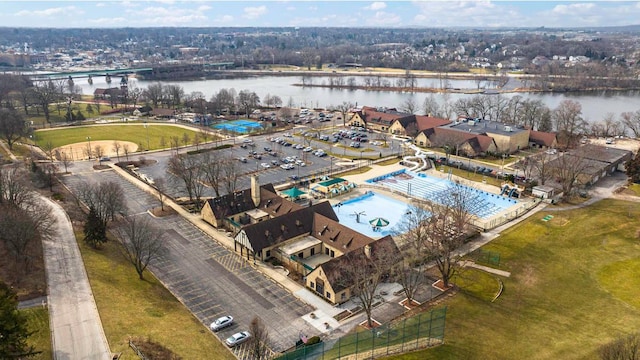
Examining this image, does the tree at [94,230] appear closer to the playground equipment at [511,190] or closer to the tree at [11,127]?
the playground equipment at [511,190]

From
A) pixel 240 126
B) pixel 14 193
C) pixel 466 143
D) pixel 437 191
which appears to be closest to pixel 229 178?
pixel 14 193

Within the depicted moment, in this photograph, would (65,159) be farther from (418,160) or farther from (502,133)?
(502,133)

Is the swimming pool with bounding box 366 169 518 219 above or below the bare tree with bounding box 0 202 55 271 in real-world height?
below

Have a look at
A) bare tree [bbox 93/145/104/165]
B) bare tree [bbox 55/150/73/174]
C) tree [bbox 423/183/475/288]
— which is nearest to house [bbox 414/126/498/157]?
tree [bbox 423/183/475/288]

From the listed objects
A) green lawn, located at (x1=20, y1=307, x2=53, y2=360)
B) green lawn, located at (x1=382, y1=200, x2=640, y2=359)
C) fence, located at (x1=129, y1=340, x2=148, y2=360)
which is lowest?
green lawn, located at (x1=382, y1=200, x2=640, y2=359)

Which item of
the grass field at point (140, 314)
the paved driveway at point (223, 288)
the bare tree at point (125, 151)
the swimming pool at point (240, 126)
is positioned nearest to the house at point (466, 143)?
the swimming pool at point (240, 126)

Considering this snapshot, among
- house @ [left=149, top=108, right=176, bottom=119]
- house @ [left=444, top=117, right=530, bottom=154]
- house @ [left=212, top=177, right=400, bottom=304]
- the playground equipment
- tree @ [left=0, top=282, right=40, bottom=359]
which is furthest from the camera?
house @ [left=149, top=108, right=176, bottom=119]

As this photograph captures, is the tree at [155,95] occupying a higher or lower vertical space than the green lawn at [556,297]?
higher

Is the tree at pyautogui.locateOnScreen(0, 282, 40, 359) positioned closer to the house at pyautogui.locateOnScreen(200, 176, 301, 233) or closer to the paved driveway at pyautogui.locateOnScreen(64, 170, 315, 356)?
the paved driveway at pyautogui.locateOnScreen(64, 170, 315, 356)
